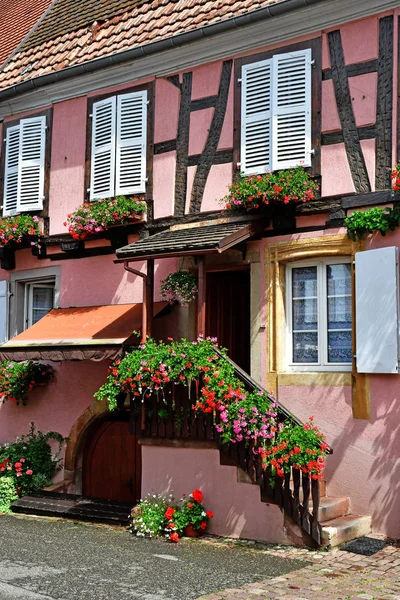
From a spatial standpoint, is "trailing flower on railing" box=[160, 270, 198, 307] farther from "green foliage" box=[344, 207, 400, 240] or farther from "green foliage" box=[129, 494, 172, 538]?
"green foliage" box=[129, 494, 172, 538]

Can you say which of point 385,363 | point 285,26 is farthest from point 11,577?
point 285,26

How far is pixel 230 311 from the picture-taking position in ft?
37.0

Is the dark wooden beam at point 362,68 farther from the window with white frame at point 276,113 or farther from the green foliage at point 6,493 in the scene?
the green foliage at point 6,493

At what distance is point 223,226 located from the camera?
33.1 ft

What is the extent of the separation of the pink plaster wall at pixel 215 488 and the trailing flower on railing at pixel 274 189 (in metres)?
3.00

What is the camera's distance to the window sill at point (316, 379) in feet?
30.3

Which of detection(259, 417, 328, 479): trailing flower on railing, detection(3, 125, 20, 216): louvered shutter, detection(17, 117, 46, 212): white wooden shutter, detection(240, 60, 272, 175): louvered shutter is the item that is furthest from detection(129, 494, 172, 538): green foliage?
detection(3, 125, 20, 216): louvered shutter

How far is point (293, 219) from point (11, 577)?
16.7ft

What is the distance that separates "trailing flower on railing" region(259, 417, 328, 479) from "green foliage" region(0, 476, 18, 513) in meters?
4.32

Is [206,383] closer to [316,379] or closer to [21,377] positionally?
[316,379]

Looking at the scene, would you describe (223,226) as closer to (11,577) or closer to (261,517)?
(261,517)

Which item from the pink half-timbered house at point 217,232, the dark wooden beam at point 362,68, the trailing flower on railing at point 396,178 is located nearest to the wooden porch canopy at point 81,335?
the pink half-timbered house at point 217,232

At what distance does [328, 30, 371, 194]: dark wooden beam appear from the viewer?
9328 mm

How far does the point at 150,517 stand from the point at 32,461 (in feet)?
9.42
